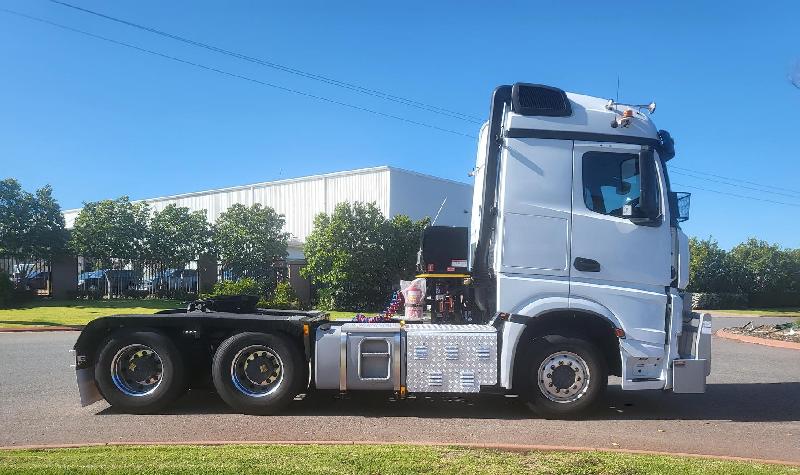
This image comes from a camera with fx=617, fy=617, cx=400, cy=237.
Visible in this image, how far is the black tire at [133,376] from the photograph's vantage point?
283 inches

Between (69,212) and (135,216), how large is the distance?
2909 cm

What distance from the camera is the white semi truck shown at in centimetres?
695

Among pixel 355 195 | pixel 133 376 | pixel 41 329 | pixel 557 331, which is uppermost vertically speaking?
pixel 355 195

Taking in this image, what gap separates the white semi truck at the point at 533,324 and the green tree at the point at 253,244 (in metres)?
20.0

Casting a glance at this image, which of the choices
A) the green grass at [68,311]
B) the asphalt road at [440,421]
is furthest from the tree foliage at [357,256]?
the asphalt road at [440,421]

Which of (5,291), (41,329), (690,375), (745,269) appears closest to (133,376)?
(690,375)

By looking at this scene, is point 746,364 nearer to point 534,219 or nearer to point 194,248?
point 534,219

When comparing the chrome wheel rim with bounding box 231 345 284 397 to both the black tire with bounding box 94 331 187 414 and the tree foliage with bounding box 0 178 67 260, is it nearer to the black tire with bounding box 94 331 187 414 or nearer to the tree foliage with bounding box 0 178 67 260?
the black tire with bounding box 94 331 187 414

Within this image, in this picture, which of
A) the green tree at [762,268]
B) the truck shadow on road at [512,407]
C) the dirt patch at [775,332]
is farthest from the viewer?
the green tree at [762,268]

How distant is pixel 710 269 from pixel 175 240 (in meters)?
31.7

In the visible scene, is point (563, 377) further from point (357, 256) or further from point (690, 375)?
point (357, 256)

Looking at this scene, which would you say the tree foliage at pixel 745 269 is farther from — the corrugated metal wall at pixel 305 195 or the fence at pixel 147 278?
the fence at pixel 147 278

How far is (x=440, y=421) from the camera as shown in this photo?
22.8 ft

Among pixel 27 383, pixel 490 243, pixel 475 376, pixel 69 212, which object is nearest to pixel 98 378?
pixel 27 383
